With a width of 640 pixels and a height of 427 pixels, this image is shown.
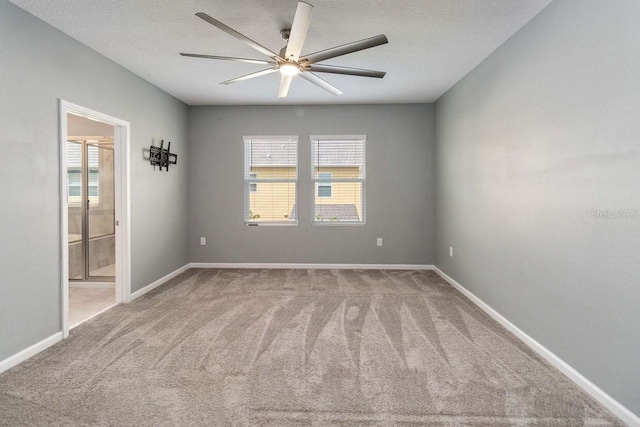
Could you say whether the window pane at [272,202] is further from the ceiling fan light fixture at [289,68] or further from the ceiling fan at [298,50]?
the ceiling fan light fixture at [289,68]

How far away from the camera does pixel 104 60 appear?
11.3 feet

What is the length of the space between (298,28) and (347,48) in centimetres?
41

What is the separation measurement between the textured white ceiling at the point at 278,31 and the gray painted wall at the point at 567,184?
0.38 m

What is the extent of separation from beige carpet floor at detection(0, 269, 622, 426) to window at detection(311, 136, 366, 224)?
1982 mm

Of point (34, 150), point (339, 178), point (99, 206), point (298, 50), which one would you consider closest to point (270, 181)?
point (339, 178)

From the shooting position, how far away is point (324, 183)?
5461 millimetres

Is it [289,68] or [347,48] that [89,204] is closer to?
[289,68]

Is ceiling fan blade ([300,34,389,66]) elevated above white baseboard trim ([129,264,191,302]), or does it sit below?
above

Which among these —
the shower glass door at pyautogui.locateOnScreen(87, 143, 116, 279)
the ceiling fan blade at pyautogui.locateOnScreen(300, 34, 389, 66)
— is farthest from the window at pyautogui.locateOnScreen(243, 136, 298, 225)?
the ceiling fan blade at pyautogui.locateOnScreen(300, 34, 389, 66)

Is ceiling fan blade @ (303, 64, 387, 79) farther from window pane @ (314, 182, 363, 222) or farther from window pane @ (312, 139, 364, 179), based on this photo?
window pane @ (314, 182, 363, 222)

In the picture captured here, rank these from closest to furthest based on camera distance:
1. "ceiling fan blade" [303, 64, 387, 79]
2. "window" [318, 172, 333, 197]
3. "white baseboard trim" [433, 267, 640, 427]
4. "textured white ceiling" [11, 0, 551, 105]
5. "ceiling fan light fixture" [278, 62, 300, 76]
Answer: "white baseboard trim" [433, 267, 640, 427], "textured white ceiling" [11, 0, 551, 105], "ceiling fan light fixture" [278, 62, 300, 76], "ceiling fan blade" [303, 64, 387, 79], "window" [318, 172, 333, 197]

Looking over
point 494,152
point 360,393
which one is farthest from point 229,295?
point 494,152

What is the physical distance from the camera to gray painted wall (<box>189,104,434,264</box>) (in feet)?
17.6

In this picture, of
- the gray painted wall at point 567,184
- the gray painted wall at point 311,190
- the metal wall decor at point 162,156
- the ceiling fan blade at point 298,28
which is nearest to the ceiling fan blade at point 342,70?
the ceiling fan blade at point 298,28
